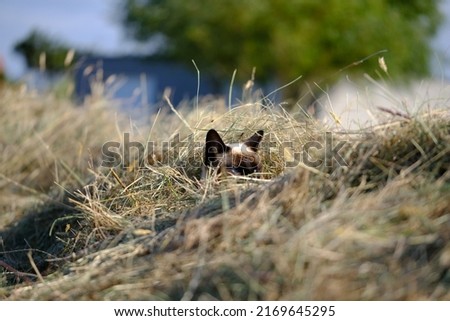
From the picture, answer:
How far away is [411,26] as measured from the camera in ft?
73.9

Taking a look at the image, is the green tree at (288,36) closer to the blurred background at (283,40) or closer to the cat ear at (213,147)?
the blurred background at (283,40)

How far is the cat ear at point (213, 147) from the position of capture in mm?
4160

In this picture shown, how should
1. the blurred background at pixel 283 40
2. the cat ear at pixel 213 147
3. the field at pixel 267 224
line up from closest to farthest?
the field at pixel 267 224 → the cat ear at pixel 213 147 → the blurred background at pixel 283 40

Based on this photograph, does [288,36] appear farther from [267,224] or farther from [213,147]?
[267,224]

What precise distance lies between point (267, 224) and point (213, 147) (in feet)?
4.10

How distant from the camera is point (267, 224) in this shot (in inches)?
119

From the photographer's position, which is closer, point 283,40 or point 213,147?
point 213,147

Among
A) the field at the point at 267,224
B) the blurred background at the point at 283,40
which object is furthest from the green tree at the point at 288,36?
the field at the point at 267,224

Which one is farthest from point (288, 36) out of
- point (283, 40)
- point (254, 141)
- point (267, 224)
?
point (267, 224)

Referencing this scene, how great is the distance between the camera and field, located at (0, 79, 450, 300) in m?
2.76

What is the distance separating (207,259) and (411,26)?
824 inches

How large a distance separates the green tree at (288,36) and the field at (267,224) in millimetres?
15886
